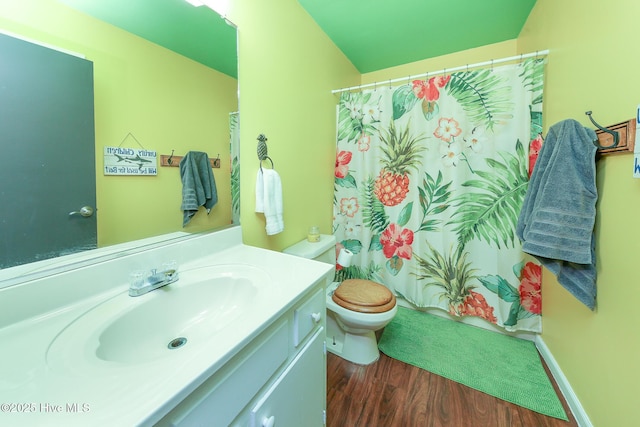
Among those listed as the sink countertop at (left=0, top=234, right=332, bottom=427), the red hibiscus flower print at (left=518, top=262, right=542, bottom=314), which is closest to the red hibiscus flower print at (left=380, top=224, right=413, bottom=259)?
the red hibiscus flower print at (left=518, top=262, right=542, bottom=314)

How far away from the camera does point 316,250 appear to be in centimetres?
161

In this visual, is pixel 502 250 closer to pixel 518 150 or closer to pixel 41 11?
pixel 518 150

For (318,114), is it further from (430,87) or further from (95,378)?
(95,378)

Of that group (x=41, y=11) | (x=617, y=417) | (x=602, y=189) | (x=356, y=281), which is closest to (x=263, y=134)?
(x=41, y=11)

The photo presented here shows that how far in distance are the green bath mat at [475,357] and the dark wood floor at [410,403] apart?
0.18ft

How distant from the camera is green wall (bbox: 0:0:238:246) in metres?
0.70

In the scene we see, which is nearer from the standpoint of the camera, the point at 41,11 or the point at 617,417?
the point at 41,11

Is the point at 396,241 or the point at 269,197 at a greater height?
the point at 269,197

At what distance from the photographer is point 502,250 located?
5.51 ft

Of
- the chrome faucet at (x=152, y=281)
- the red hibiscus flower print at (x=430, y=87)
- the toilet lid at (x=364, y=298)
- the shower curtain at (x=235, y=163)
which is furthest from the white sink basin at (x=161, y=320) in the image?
the red hibiscus flower print at (x=430, y=87)

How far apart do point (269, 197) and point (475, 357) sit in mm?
1593

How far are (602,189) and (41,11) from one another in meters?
1.96

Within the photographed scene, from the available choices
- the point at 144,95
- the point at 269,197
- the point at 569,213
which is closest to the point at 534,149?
the point at 569,213

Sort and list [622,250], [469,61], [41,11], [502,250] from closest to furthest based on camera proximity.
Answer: [41,11] → [622,250] → [502,250] → [469,61]
